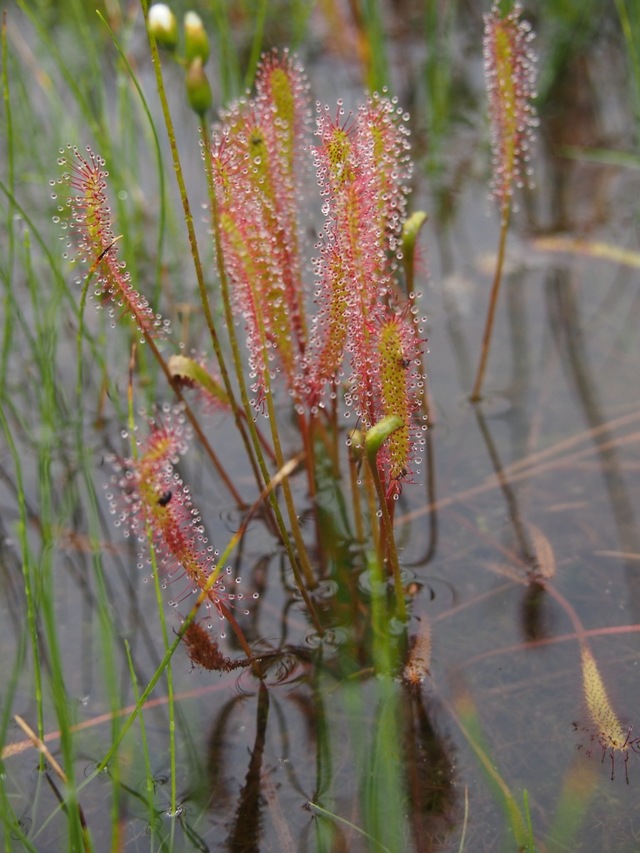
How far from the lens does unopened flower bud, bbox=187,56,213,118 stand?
3.87 ft

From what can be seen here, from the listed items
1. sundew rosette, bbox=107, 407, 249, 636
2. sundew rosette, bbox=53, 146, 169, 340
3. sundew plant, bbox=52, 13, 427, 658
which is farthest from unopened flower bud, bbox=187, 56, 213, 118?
sundew rosette, bbox=107, 407, 249, 636

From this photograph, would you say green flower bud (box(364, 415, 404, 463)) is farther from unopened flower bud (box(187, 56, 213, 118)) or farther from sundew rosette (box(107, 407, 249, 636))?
unopened flower bud (box(187, 56, 213, 118))

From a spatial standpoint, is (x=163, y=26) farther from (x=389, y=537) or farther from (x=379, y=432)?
(x=389, y=537)

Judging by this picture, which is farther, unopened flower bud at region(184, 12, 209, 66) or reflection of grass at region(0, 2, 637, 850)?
reflection of grass at region(0, 2, 637, 850)

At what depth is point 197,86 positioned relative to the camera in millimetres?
1181

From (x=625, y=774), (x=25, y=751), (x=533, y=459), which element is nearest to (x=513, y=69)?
(x=533, y=459)

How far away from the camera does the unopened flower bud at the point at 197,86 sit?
1.18 metres

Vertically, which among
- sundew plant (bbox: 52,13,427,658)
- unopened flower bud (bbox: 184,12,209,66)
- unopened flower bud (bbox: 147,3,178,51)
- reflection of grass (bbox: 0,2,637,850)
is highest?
unopened flower bud (bbox: 147,3,178,51)

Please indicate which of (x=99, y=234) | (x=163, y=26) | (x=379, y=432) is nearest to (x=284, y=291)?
(x=99, y=234)

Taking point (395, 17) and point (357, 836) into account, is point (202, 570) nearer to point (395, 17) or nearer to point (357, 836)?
point (357, 836)

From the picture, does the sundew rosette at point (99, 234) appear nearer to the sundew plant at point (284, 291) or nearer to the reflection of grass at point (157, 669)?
the sundew plant at point (284, 291)

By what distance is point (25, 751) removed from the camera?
5.78ft

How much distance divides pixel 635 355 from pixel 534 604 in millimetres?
951

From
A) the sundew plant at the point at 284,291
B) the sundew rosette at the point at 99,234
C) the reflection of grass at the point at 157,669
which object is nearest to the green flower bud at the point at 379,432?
the sundew plant at the point at 284,291
